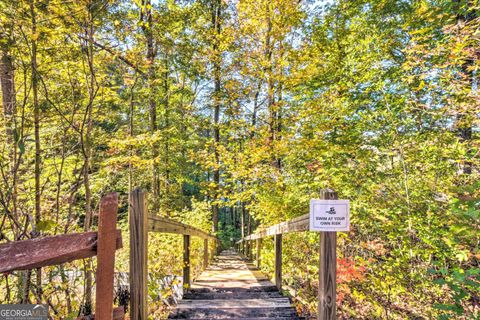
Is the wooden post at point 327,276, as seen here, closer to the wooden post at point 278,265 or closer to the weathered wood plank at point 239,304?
the weathered wood plank at point 239,304

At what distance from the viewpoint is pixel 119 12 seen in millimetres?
4574

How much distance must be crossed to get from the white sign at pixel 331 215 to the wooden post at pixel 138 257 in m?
1.21

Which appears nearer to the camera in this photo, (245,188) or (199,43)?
(245,188)

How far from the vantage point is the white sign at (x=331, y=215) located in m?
1.89

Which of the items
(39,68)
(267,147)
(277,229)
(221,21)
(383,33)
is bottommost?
(277,229)

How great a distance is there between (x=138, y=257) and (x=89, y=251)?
20.0 inches

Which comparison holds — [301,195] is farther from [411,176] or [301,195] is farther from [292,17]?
[292,17]

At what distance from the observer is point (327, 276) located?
1946mm

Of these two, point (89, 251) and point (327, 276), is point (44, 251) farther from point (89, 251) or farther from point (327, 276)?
point (327, 276)

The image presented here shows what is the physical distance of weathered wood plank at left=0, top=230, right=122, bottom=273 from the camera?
3.84 ft

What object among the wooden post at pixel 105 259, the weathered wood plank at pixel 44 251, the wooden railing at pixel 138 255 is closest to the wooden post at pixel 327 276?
the wooden railing at pixel 138 255

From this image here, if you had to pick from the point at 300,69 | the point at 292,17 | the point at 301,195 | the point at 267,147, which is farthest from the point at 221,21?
the point at 301,195

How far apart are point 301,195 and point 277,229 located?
1717 millimetres

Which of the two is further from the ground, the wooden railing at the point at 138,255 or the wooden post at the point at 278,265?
the wooden railing at the point at 138,255
